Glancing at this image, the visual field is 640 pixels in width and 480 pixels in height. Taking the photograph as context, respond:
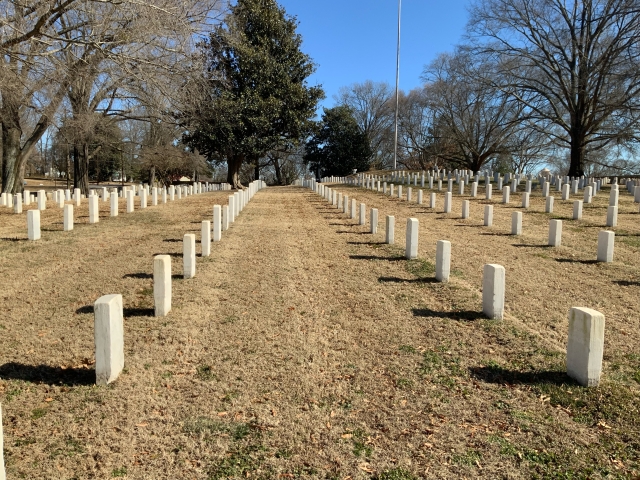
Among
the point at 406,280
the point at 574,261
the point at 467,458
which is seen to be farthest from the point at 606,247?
the point at 467,458

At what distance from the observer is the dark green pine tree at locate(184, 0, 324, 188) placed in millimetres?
25875

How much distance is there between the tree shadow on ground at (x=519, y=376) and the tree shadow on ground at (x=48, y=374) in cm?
323

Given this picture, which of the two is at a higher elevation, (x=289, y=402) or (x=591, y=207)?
(x=591, y=207)

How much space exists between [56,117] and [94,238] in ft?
38.9

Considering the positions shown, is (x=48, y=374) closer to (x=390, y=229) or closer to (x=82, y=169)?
(x=390, y=229)

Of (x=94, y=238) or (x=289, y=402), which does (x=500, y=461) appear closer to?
(x=289, y=402)

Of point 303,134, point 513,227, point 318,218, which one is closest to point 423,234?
point 513,227

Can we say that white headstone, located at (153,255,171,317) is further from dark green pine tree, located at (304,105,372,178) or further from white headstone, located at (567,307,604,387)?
dark green pine tree, located at (304,105,372,178)

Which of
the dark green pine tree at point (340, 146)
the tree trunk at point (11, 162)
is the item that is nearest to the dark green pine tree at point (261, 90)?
the tree trunk at point (11, 162)

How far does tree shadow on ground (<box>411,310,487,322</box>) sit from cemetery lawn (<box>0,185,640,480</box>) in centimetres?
3

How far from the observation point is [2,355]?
451 cm

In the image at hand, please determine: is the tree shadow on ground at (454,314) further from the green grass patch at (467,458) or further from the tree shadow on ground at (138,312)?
the tree shadow on ground at (138,312)

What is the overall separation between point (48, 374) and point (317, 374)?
227 centimetres

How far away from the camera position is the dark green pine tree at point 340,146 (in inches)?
2133
